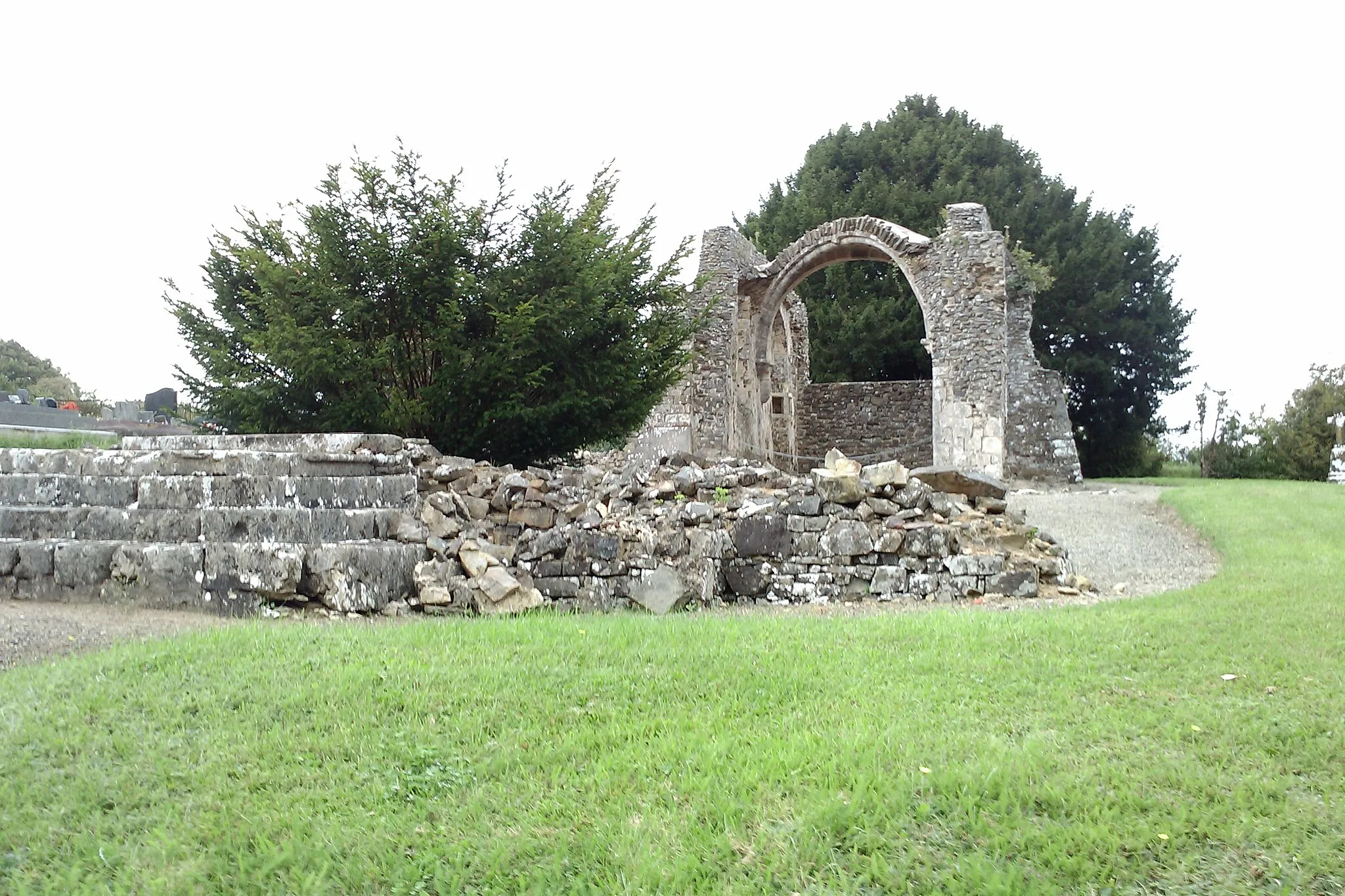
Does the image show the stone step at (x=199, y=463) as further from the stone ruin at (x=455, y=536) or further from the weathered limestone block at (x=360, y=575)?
the weathered limestone block at (x=360, y=575)

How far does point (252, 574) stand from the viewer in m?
5.84

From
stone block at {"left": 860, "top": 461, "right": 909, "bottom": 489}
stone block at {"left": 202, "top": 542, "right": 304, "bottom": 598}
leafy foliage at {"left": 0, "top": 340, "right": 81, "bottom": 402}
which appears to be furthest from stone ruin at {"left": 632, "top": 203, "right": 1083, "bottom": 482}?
leafy foliage at {"left": 0, "top": 340, "right": 81, "bottom": 402}

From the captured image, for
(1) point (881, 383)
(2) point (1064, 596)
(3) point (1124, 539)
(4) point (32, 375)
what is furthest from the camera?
(4) point (32, 375)

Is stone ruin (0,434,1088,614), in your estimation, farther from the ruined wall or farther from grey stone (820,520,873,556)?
the ruined wall

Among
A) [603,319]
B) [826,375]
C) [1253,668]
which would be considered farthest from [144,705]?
[826,375]

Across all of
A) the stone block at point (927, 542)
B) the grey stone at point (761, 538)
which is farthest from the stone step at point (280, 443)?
the stone block at point (927, 542)

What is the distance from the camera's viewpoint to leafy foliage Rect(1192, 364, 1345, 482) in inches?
792

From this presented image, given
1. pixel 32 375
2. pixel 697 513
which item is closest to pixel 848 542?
pixel 697 513

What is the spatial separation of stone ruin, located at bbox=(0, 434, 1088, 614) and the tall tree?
55.2 feet

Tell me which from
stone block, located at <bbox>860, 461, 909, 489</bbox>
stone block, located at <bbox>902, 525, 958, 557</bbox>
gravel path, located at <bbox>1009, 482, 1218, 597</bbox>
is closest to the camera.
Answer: stone block, located at <bbox>902, 525, 958, 557</bbox>

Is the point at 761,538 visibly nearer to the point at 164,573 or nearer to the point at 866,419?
the point at 164,573

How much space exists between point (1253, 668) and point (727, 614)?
2825 millimetres

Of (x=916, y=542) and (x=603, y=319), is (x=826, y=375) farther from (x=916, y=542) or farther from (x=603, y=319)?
(x=916, y=542)

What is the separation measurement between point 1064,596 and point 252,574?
18.1ft
